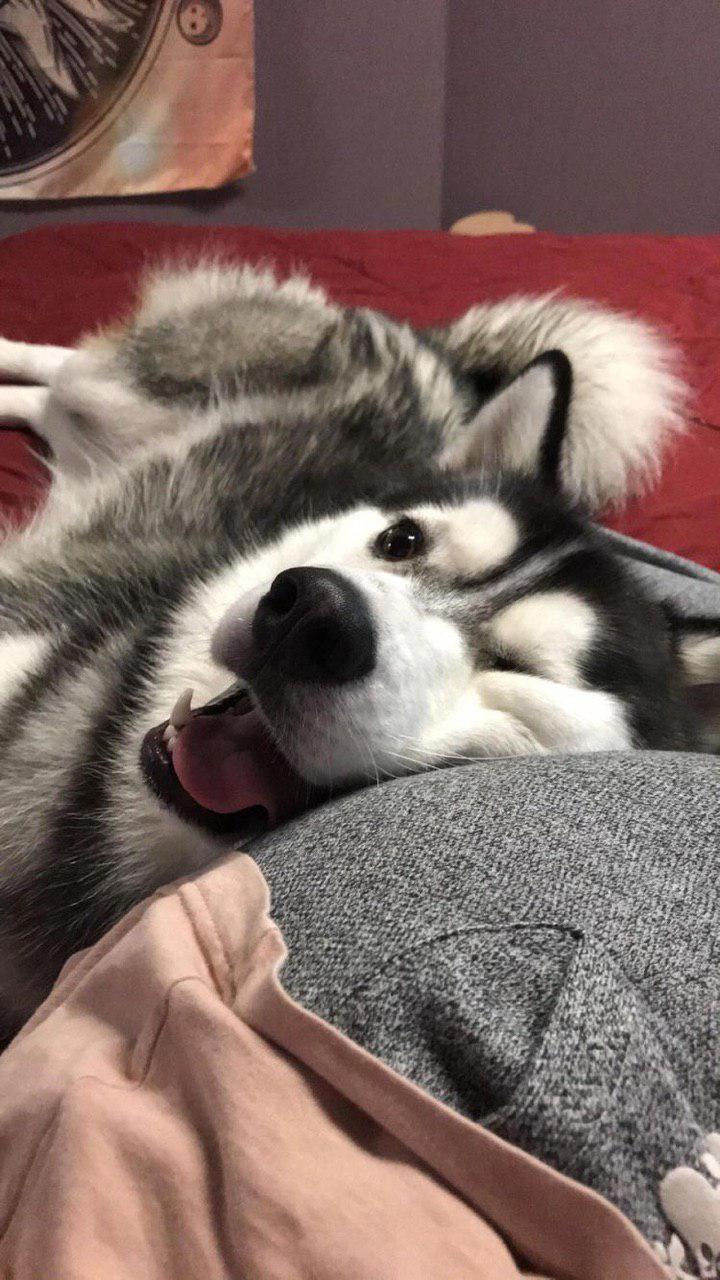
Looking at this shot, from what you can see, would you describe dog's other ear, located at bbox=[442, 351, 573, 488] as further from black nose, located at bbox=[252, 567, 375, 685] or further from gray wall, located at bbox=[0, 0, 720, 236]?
gray wall, located at bbox=[0, 0, 720, 236]

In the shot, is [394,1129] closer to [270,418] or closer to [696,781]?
[696,781]

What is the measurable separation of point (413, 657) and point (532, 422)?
62cm

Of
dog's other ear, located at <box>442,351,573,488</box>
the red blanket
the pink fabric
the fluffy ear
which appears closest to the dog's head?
dog's other ear, located at <box>442,351,573,488</box>

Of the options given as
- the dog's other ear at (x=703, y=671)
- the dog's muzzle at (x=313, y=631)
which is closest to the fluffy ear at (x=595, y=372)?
the dog's other ear at (x=703, y=671)

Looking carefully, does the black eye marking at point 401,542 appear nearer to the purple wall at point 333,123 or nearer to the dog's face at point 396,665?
the dog's face at point 396,665

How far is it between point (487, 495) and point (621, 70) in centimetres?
324

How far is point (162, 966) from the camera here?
2.11ft

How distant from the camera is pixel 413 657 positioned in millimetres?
907

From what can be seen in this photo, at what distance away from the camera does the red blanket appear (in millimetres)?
2096

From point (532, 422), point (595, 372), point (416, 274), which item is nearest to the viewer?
point (532, 422)

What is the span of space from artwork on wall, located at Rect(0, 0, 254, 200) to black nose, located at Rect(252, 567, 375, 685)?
330 cm

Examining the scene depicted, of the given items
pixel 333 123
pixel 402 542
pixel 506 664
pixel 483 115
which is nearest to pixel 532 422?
pixel 402 542

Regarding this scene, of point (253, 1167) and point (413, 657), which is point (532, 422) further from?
point (253, 1167)

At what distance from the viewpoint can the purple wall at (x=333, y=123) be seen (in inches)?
143
